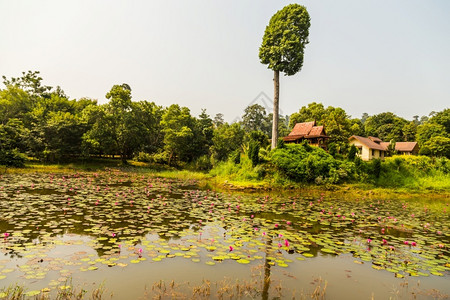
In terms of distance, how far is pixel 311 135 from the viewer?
26469mm

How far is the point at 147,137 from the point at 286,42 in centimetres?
2519

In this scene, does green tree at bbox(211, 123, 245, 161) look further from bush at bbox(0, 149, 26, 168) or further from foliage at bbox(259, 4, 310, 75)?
bush at bbox(0, 149, 26, 168)

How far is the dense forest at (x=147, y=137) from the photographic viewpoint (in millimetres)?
21484

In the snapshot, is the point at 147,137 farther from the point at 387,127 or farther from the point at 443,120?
the point at 443,120

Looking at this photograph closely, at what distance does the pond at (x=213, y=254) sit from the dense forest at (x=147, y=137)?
12084 mm

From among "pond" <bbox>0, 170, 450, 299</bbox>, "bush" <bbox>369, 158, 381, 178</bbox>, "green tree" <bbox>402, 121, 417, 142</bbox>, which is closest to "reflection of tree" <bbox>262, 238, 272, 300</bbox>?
"pond" <bbox>0, 170, 450, 299</bbox>

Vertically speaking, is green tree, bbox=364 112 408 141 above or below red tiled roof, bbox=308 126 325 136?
above

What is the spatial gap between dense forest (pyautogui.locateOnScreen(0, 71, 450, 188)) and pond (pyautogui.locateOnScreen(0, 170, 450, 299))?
39.6ft

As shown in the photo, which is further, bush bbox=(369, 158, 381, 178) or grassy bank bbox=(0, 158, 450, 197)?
bush bbox=(369, 158, 381, 178)

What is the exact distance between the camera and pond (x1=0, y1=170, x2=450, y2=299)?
13.6 feet

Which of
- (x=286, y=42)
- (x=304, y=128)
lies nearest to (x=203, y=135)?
(x=304, y=128)

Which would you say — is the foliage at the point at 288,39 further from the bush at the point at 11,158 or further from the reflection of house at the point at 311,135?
the bush at the point at 11,158

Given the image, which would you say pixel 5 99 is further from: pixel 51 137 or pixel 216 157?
pixel 216 157

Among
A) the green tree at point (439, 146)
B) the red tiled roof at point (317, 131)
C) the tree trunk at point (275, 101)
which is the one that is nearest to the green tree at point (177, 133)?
the tree trunk at point (275, 101)
